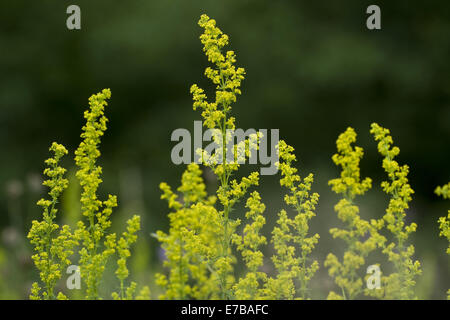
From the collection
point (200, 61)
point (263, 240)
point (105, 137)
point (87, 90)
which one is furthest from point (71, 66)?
point (263, 240)

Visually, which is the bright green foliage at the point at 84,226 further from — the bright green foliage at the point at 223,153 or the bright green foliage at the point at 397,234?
the bright green foliage at the point at 397,234

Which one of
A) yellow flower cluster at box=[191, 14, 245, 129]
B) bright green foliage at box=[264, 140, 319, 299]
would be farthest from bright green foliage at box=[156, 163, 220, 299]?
yellow flower cluster at box=[191, 14, 245, 129]

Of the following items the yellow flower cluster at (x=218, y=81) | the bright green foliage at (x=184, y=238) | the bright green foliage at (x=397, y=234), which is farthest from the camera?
the yellow flower cluster at (x=218, y=81)

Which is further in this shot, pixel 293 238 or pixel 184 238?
pixel 293 238

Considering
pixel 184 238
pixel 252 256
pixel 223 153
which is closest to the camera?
pixel 184 238

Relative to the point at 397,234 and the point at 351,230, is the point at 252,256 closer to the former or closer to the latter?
the point at 351,230

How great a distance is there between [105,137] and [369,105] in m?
3.97

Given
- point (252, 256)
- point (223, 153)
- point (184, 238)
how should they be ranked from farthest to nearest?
point (223, 153)
point (252, 256)
point (184, 238)

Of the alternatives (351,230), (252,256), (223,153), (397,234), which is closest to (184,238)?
(252,256)

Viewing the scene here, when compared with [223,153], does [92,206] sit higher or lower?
lower

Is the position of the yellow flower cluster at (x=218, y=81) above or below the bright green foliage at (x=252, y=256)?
above

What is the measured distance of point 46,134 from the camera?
10430mm

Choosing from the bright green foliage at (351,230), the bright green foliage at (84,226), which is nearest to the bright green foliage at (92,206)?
the bright green foliage at (84,226)
